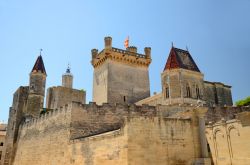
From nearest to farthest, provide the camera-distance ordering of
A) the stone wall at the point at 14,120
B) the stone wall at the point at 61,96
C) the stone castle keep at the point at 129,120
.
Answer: the stone castle keep at the point at 129,120, the stone wall at the point at 14,120, the stone wall at the point at 61,96

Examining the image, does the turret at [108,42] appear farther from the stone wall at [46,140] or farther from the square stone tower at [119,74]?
the stone wall at [46,140]

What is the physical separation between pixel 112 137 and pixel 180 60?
15.8m

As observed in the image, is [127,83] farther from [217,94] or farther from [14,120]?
[14,120]

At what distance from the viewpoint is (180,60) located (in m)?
26.6

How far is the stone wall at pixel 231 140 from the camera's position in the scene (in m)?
15.6

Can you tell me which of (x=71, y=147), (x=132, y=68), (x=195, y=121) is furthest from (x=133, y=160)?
(x=132, y=68)

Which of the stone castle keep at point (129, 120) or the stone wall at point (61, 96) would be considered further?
the stone wall at point (61, 96)

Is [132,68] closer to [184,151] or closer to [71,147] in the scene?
[71,147]

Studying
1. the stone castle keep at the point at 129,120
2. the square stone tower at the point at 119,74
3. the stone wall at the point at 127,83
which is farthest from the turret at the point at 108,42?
the stone wall at the point at 127,83

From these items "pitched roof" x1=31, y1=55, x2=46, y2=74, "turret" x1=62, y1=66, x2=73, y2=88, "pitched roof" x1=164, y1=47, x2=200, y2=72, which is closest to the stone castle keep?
"pitched roof" x1=31, y1=55, x2=46, y2=74

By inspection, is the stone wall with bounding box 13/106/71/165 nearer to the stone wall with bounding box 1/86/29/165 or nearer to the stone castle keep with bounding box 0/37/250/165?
the stone castle keep with bounding box 0/37/250/165

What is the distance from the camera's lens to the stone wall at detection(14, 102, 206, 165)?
12352 mm

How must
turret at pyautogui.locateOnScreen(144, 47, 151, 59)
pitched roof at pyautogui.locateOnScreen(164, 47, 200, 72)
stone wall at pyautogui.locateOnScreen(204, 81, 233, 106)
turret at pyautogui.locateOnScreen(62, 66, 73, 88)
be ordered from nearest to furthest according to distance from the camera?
pitched roof at pyautogui.locateOnScreen(164, 47, 200, 72) < stone wall at pyautogui.locateOnScreen(204, 81, 233, 106) < turret at pyautogui.locateOnScreen(144, 47, 151, 59) < turret at pyautogui.locateOnScreen(62, 66, 73, 88)

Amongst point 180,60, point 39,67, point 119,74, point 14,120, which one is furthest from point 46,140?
point 180,60
